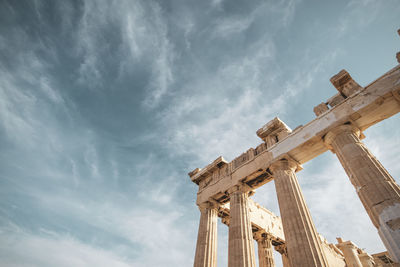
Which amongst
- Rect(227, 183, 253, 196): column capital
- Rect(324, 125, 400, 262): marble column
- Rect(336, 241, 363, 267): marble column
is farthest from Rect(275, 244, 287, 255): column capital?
Rect(324, 125, 400, 262): marble column

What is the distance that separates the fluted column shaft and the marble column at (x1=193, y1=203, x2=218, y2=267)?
6260 mm

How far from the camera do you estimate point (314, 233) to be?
33.1 ft

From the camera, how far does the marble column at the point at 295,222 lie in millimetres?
9273

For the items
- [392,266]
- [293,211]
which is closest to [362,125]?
[293,211]

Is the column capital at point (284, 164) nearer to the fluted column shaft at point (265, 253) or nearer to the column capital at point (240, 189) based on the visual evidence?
the column capital at point (240, 189)

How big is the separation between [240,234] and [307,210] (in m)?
4.49

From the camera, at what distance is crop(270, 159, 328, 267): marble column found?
9273mm

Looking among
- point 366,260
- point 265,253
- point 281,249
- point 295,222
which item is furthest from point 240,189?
point 366,260

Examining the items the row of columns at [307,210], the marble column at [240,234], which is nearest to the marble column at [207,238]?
the row of columns at [307,210]

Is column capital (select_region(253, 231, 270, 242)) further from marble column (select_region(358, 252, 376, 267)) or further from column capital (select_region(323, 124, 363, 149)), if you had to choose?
column capital (select_region(323, 124, 363, 149))

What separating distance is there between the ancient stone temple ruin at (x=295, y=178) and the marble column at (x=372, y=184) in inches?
1.2

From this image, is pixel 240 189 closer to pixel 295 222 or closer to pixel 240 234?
pixel 240 234

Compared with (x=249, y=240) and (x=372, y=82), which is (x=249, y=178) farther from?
(x=372, y=82)

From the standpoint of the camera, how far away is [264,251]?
18.9 metres
